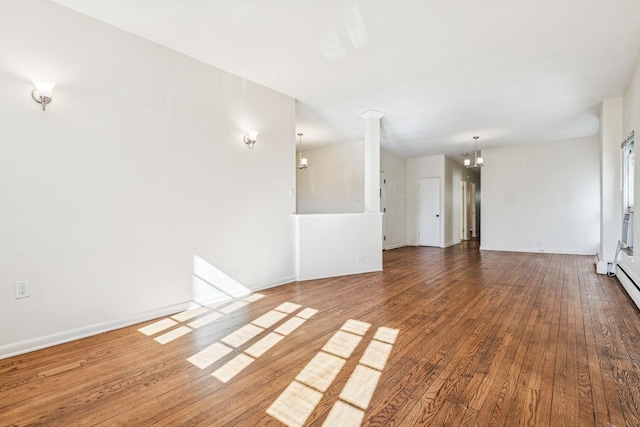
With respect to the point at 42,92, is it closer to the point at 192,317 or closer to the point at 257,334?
the point at 192,317

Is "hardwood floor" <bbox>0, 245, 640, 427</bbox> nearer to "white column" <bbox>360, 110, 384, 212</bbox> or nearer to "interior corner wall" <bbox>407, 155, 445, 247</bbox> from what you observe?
"white column" <bbox>360, 110, 384, 212</bbox>

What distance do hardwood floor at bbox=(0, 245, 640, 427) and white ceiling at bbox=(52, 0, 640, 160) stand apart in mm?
2718

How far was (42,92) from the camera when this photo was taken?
2375 mm

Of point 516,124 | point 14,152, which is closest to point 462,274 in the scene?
point 516,124

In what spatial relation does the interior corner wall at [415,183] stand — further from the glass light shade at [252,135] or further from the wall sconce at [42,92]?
the wall sconce at [42,92]

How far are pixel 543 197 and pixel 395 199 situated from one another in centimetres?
354

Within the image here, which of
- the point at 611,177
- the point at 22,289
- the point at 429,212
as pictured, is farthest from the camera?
the point at 429,212

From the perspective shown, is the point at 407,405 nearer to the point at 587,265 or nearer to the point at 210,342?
the point at 210,342

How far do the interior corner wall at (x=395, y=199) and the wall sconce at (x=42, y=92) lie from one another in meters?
6.78

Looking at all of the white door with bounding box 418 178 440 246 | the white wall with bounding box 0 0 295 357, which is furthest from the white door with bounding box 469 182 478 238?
the white wall with bounding box 0 0 295 357

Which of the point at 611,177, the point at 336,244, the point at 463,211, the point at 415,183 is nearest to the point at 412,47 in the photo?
the point at 336,244

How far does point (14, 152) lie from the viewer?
7.52ft

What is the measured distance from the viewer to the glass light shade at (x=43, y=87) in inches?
92.7

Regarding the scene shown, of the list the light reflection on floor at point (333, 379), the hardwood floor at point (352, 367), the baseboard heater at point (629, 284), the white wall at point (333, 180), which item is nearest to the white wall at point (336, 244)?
the hardwood floor at point (352, 367)
